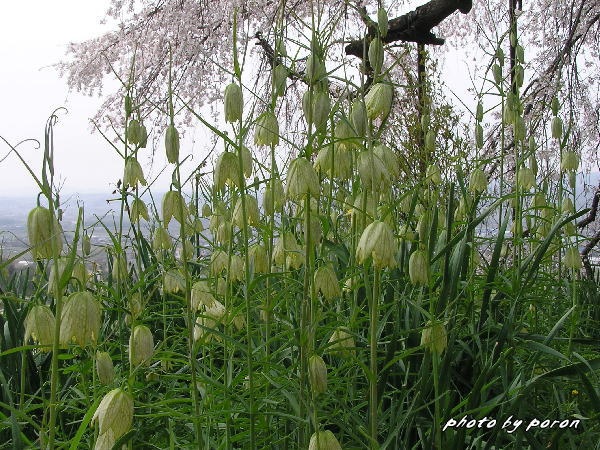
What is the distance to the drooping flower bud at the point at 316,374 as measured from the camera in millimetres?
1059

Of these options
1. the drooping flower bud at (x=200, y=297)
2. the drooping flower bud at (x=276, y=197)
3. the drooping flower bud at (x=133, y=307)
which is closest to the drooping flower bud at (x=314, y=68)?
the drooping flower bud at (x=276, y=197)

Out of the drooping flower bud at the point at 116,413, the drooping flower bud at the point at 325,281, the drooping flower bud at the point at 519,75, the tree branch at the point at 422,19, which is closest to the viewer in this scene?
the drooping flower bud at the point at 116,413

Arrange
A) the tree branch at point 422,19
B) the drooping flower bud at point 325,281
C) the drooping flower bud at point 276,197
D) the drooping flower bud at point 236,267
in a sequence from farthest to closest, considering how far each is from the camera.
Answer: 1. the tree branch at point 422,19
2. the drooping flower bud at point 236,267
3. the drooping flower bud at point 276,197
4. the drooping flower bud at point 325,281

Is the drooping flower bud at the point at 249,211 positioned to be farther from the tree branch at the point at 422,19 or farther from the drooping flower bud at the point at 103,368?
the tree branch at the point at 422,19

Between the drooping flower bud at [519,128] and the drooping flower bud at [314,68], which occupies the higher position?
the drooping flower bud at [314,68]

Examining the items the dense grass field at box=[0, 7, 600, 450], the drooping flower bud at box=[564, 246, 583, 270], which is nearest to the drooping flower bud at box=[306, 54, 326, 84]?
the dense grass field at box=[0, 7, 600, 450]

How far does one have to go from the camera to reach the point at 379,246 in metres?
1.06

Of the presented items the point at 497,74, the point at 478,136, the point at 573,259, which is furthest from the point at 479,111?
the point at 573,259

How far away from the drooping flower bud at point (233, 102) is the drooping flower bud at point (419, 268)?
0.45 meters

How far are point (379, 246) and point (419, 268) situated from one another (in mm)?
285

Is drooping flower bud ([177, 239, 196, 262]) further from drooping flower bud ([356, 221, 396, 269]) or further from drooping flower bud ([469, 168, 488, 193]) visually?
drooping flower bud ([469, 168, 488, 193])

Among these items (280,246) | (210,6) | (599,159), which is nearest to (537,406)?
(280,246)

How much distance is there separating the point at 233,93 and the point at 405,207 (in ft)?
4.44

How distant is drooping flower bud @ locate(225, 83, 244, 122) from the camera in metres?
1.20
